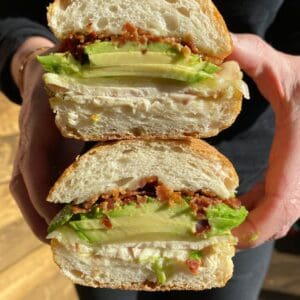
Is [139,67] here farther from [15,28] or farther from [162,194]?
[15,28]

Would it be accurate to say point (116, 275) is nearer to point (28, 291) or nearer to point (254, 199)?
point (254, 199)

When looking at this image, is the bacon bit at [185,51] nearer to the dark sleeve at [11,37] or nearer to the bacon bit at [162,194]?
the bacon bit at [162,194]

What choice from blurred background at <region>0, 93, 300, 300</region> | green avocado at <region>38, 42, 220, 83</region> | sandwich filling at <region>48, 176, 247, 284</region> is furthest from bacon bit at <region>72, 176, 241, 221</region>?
blurred background at <region>0, 93, 300, 300</region>

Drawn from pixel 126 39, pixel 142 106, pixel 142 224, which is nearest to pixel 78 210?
pixel 142 224

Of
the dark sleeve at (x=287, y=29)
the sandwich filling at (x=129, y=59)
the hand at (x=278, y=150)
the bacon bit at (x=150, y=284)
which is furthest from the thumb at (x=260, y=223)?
the dark sleeve at (x=287, y=29)

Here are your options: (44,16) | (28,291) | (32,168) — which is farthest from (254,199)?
(28,291)

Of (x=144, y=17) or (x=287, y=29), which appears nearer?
(x=144, y=17)

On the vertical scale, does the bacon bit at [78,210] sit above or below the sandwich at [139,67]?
below
